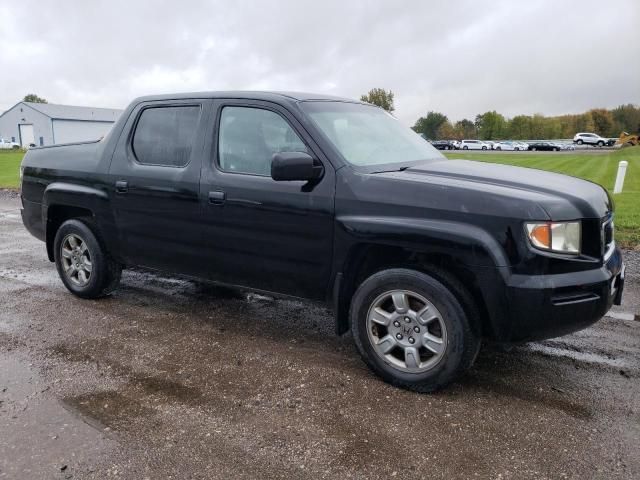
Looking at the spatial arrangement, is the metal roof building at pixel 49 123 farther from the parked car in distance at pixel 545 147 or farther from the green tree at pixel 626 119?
the green tree at pixel 626 119

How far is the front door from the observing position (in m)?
3.88

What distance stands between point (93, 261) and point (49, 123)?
78523mm

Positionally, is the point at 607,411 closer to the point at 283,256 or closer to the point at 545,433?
the point at 545,433

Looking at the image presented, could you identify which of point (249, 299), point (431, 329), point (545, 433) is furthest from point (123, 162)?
Result: point (545, 433)

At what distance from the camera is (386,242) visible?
3566 mm

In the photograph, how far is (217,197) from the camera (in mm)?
4277

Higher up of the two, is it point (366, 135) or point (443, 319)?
point (366, 135)

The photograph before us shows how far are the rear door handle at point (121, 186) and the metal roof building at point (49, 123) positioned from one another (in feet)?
246

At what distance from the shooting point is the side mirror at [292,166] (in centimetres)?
365

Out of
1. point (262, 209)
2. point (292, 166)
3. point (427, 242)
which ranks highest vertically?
point (292, 166)

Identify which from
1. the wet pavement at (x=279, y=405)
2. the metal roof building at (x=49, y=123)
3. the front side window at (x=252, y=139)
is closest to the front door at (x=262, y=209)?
the front side window at (x=252, y=139)

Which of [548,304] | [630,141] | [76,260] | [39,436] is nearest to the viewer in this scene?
[39,436]

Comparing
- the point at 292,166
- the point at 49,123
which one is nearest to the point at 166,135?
the point at 292,166

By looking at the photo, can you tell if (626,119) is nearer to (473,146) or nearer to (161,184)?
(473,146)
